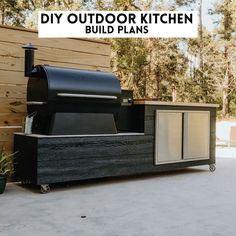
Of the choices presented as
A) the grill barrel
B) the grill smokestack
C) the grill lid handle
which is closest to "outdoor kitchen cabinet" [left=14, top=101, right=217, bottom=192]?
the grill barrel

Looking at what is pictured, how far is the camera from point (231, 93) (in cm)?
2133

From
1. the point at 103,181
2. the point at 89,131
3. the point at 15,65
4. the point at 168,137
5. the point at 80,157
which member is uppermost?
the point at 15,65

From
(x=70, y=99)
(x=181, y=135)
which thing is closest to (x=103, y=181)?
(x=70, y=99)

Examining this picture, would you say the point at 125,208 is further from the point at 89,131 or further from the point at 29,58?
the point at 29,58

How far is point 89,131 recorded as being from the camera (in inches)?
170

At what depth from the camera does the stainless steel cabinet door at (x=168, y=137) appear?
196 inches

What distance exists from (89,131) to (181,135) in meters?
1.53

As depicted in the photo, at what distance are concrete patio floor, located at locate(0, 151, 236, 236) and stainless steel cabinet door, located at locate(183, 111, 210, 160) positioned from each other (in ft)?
1.94

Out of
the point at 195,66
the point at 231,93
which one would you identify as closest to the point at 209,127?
the point at 195,66

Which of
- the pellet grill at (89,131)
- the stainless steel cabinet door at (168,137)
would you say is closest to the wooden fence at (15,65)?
the pellet grill at (89,131)

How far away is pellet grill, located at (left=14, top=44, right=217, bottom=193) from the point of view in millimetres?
3980

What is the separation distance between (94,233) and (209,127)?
3.51 meters

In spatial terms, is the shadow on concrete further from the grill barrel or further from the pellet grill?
the grill barrel

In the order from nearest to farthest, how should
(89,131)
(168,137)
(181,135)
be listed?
1. (89,131)
2. (168,137)
3. (181,135)
